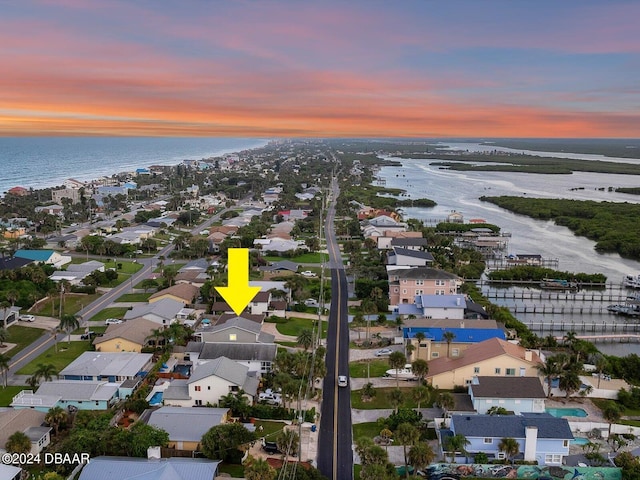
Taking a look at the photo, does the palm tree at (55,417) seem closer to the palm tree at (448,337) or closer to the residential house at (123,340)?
the residential house at (123,340)

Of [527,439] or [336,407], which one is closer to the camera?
[527,439]

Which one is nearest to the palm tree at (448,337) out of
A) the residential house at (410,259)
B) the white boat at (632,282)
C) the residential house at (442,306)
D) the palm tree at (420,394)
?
the palm tree at (420,394)

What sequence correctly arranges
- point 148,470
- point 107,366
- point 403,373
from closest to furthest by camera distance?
1. point 148,470
2. point 107,366
3. point 403,373

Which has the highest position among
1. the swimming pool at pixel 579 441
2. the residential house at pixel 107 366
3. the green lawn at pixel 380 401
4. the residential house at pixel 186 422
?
the residential house at pixel 186 422

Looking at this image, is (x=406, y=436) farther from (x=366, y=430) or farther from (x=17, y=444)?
(x=17, y=444)

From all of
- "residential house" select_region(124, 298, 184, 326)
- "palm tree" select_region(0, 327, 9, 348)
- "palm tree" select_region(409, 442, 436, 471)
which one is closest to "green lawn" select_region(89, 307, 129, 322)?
"residential house" select_region(124, 298, 184, 326)

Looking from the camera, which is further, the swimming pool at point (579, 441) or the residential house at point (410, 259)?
the residential house at point (410, 259)

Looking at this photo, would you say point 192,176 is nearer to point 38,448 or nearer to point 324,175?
point 324,175

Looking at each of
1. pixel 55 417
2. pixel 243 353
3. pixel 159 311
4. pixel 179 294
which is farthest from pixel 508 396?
pixel 179 294
